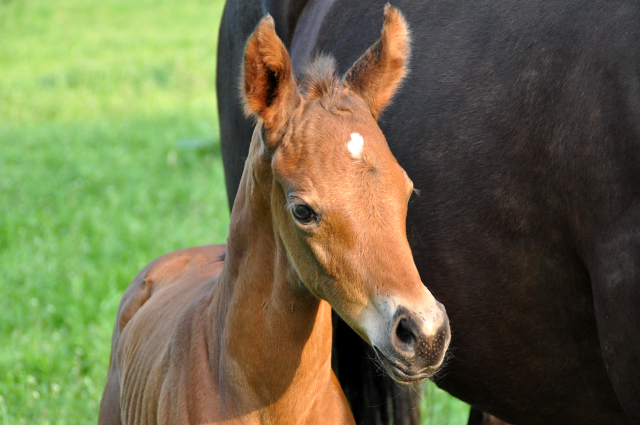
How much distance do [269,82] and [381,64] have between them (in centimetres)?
36

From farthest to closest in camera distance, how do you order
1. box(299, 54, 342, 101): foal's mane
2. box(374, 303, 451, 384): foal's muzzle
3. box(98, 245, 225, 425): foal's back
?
1. box(98, 245, 225, 425): foal's back
2. box(299, 54, 342, 101): foal's mane
3. box(374, 303, 451, 384): foal's muzzle

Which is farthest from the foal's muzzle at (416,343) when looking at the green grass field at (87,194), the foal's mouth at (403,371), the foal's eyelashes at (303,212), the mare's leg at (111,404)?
the green grass field at (87,194)

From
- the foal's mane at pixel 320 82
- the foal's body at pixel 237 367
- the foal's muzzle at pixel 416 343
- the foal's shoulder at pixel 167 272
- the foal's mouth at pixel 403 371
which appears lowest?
the foal's shoulder at pixel 167 272

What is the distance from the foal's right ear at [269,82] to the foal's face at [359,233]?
66mm

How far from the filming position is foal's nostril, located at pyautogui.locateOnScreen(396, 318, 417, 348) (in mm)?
1703

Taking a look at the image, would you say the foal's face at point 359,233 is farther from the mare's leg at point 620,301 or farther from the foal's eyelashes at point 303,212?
the mare's leg at point 620,301

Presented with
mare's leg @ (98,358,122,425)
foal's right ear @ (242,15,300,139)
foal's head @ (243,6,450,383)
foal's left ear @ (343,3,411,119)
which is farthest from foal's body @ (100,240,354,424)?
foal's left ear @ (343,3,411,119)

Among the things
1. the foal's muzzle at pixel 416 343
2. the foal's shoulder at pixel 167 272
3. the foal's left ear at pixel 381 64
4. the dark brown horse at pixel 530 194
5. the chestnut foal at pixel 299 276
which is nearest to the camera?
the foal's muzzle at pixel 416 343

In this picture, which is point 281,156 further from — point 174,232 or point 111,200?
point 111,200

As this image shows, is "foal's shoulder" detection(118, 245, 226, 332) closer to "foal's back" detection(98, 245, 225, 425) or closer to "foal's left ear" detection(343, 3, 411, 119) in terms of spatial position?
"foal's back" detection(98, 245, 225, 425)

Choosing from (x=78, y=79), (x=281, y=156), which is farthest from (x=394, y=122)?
(x=78, y=79)

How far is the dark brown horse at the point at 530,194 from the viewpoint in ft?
6.33

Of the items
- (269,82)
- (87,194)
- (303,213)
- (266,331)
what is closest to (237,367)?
(266,331)

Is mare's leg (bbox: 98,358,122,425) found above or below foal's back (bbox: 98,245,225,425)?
below
